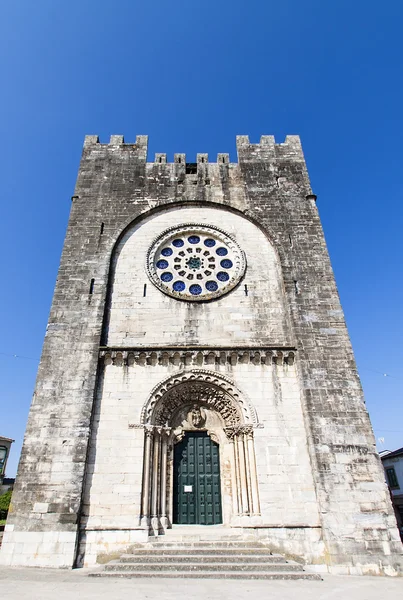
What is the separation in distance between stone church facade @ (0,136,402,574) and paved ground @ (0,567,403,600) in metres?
1.16

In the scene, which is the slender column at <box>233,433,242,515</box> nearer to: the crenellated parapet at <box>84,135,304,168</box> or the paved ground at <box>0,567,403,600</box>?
the paved ground at <box>0,567,403,600</box>

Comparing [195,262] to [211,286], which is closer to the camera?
[211,286]

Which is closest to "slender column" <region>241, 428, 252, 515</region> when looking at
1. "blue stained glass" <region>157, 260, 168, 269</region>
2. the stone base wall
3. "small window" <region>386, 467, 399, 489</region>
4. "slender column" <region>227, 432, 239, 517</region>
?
"slender column" <region>227, 432, 239, 517</region>

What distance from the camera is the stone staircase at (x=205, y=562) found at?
7.00m

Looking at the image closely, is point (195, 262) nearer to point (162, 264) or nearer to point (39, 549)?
point (162, 264)

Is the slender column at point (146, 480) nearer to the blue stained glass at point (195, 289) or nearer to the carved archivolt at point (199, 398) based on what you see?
the carved archivolt at point (199, 398)

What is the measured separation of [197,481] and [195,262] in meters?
6.54

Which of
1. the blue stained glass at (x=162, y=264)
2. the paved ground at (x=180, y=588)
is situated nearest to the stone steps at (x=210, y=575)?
the paved ground at (x=180, y=588)

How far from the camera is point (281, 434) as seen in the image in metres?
9.40

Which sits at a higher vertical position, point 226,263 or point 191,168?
point 191,168

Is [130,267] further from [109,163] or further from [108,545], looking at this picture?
[108,545]

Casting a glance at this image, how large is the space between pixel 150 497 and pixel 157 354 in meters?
3.46

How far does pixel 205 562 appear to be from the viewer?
7465 millimetres

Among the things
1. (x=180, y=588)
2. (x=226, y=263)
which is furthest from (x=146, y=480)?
(x=226, y=263)
